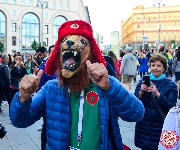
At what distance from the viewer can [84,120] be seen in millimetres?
2004

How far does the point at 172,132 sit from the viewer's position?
2361 millimetres

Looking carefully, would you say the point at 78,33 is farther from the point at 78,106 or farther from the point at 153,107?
the point at 153,107

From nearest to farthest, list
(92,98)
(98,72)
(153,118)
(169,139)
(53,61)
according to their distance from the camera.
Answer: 1. (98,72)
2. (92,98)
3. (53,61)
4. (169,139)
5. (153,118)

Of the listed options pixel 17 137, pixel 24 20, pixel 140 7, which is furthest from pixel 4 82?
pixel 140 7

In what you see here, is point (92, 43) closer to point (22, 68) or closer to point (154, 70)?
point (154, 70)

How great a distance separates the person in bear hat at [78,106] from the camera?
1.93 m

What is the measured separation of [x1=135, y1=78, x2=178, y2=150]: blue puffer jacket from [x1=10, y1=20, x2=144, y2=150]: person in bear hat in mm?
1382

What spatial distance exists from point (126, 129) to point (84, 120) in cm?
446

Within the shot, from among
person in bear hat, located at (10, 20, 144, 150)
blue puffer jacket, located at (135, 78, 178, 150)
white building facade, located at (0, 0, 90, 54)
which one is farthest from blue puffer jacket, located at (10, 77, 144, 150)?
white building facade, located at (0, 0, 90, 54)

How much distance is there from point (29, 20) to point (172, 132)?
235 feet

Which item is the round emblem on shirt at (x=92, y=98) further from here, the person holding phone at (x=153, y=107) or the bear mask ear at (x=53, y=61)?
the person holding phone at (x=153, y=107)

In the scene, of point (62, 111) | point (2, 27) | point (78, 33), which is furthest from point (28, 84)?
point (2, 27)

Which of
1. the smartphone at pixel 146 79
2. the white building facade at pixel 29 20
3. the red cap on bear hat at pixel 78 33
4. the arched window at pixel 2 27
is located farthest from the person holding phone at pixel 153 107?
the arched window at pixel 2 27

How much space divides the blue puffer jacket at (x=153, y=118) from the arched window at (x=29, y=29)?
70.1 metres
